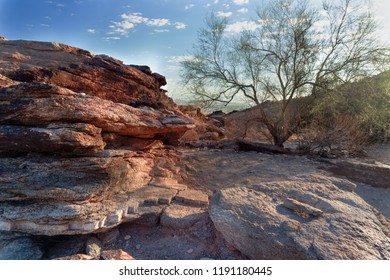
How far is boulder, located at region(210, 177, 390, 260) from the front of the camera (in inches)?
92.3

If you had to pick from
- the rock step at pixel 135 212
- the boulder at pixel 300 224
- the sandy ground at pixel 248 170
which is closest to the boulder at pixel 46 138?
the rock step at pixel 135 212

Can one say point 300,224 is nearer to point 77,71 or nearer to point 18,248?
point 18,248

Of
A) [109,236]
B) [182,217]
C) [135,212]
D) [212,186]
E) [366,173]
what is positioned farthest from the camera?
[366,173]

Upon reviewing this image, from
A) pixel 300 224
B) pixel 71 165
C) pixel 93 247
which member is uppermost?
pixel 71 165

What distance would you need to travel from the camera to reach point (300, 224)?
2619 millimetres

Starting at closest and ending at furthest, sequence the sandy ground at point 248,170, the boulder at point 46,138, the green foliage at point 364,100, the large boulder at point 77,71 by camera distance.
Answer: the boulder at point 46,138, the sandy ground at point 248,170, the large boulder at point 77,71, the green foliage at point 364,100

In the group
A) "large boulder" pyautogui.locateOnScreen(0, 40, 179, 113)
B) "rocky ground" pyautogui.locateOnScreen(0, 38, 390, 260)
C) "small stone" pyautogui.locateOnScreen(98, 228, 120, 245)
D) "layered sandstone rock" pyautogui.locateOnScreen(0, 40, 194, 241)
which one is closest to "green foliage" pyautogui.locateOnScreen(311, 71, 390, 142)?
"rocky ground" pyautogui.locateOnScreen(0, 38, 390, 260)

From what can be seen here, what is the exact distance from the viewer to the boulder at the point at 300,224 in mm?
2344

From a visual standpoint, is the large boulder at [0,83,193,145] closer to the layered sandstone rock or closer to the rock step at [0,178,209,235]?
the layered sandstone rock

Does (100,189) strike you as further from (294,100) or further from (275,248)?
(294,100)

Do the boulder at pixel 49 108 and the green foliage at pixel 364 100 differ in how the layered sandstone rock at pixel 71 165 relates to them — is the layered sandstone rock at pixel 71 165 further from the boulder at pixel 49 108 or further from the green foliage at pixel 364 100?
the green foliage at pixel 364 100

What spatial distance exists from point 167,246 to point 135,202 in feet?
3.28

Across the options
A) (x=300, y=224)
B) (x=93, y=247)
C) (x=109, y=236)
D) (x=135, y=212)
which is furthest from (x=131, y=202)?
(x=300, y=224)

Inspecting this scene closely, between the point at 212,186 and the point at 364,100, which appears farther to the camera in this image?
the point at 364,100
